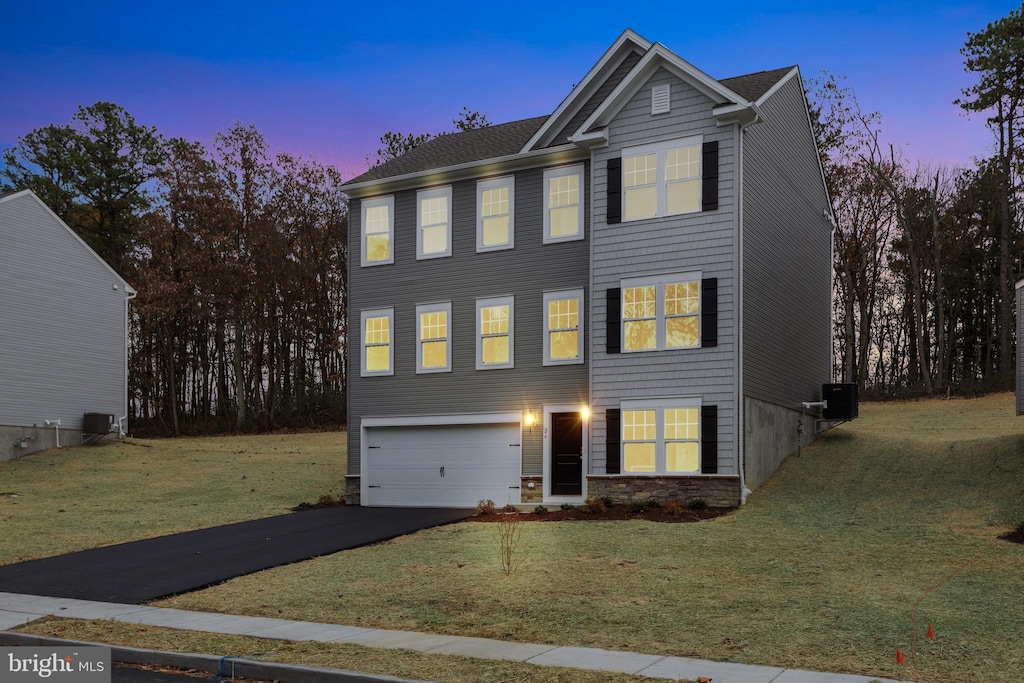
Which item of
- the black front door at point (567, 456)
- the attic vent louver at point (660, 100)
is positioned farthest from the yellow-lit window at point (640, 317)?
the attic vent louver at point (660, 100)

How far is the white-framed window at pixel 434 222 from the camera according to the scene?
956 inches

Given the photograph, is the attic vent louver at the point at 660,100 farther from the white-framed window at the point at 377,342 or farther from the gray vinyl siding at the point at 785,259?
the white-framed window at the point at 377,342

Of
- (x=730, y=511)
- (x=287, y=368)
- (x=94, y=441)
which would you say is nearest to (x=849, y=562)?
(x=730, y=511)

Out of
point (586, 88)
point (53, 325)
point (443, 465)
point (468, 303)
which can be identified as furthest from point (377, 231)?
point (53, 325)

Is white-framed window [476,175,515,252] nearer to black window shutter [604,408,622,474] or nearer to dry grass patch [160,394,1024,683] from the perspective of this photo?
black window shutter [604,408,622,474]

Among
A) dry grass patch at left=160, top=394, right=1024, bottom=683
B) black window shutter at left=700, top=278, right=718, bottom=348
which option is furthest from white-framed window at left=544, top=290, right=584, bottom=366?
dry grass patch at left=160, top=394, right=1024, bottom=683

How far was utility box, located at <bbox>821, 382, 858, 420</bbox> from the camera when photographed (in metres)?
25.8

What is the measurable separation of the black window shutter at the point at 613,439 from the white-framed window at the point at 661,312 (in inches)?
56.8

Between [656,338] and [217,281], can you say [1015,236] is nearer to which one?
[656,338]

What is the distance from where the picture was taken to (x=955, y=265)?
144 feet

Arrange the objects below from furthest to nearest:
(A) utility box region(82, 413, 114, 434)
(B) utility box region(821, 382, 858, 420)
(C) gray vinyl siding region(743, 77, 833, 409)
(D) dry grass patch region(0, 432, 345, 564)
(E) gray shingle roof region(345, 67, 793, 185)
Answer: (A) utility box region(82, 413, 114, 434) < (B) utility box region(821, 382, 858, 420) < (E) gray shingle roof region(345, 67, 793, 185) < (C) gray vinyl siding region(743, 77, 833, 409) < (D) dry grass patch region(0, 432, 345, 564)

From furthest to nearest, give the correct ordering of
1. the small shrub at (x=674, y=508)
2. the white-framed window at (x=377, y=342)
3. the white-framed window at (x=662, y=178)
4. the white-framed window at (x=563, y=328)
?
the white-framed window at (x=377, y=342), the white-framed window at (x=563, y=328), the white-framed window at (x=662, y=178), the small shrub at (x=674, y=508)

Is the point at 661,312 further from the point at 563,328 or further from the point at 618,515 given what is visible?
the point at 618,515

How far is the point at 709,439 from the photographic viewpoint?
19891 millimetres
